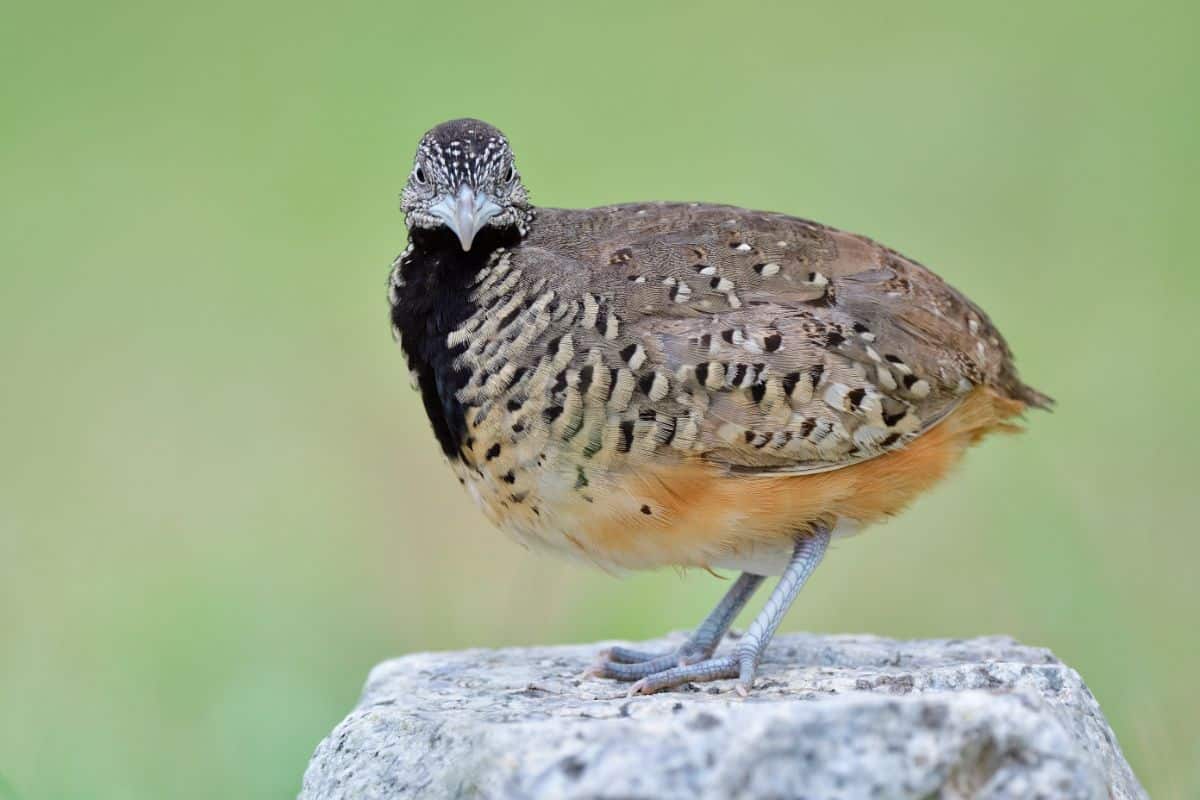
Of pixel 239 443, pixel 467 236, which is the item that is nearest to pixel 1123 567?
pixel 467 236

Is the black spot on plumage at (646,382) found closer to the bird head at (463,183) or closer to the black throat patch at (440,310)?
the black throat patch at (440,310)

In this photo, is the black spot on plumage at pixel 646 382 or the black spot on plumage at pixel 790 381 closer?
the black spot on plumage at pixel 646 382

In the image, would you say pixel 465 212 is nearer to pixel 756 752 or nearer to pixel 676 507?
pixel 676 507

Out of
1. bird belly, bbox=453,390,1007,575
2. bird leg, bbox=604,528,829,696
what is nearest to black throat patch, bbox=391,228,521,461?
bird belly, bbox=453,390,1007,575

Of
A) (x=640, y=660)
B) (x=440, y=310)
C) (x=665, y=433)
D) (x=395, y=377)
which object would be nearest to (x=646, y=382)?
(x=665, y=433)

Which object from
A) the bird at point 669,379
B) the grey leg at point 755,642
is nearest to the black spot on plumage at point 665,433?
the bird at point 669,379

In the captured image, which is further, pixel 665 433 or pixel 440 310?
pixel 440 310
